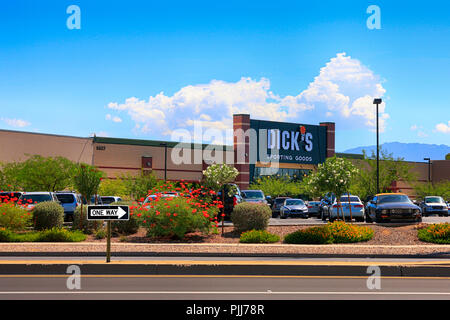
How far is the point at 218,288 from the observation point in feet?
38.5

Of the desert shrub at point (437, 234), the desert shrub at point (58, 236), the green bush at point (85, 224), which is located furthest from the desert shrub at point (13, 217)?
the desert shrub at point (437, 234)

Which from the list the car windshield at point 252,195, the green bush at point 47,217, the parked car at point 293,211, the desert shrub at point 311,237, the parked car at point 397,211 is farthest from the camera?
the parked car at point 293,211

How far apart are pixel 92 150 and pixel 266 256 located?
52266 mm

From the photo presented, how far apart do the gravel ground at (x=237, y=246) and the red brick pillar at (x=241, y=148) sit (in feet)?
177

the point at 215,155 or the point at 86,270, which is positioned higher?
the point at 215,155

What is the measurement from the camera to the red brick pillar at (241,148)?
77.6 meters

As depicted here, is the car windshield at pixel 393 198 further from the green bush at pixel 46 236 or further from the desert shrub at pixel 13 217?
the desert shrub at pixel 13 217

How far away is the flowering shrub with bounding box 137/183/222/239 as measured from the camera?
2247cm

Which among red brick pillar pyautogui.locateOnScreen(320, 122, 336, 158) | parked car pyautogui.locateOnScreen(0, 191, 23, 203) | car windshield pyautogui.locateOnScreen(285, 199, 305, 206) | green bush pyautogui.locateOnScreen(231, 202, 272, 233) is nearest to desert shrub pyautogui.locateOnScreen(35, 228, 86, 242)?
parked car pyautogui.locateOnScreen(0, 191, 23, 203)

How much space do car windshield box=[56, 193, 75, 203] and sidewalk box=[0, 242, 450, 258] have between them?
12.1 m

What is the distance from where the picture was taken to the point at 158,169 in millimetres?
72250
